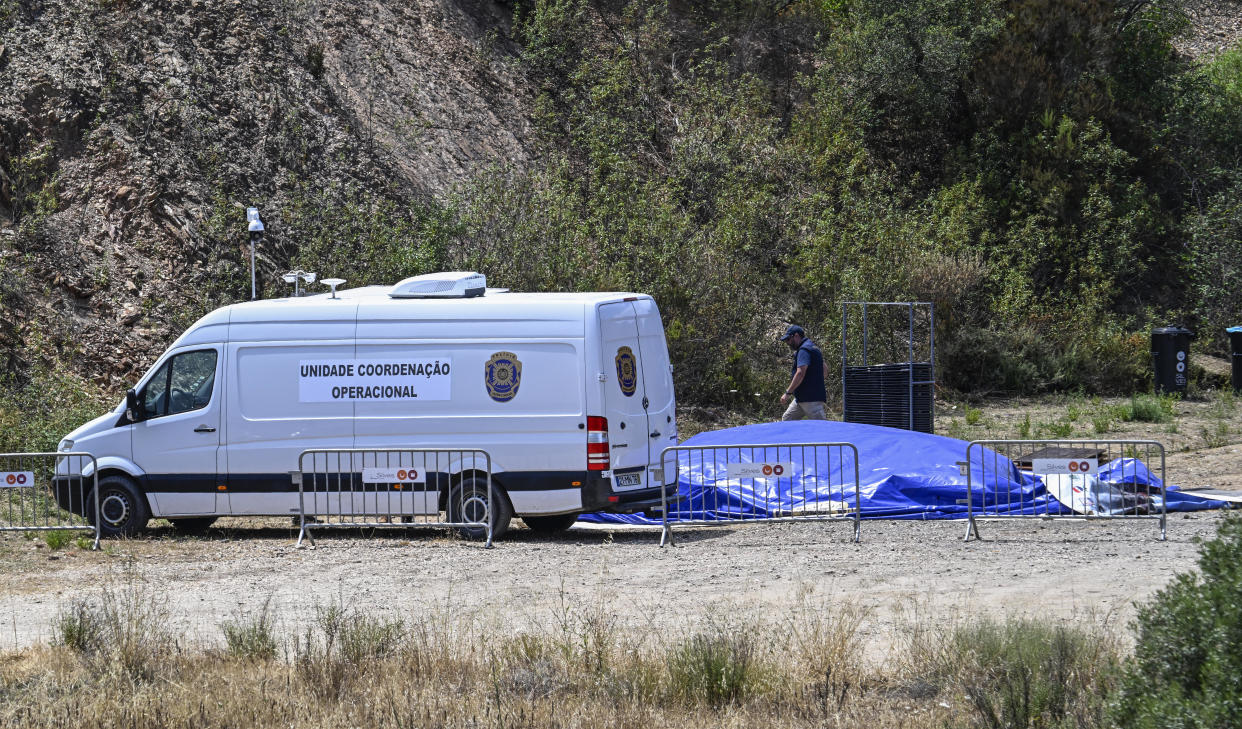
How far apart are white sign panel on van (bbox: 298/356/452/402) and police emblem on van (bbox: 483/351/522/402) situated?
0.42 m

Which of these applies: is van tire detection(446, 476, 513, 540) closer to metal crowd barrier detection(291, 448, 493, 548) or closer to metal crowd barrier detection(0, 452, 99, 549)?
metal crowd barrier detection(291, 448, 493, 548)

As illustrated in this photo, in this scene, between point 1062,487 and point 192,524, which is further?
point 192,524

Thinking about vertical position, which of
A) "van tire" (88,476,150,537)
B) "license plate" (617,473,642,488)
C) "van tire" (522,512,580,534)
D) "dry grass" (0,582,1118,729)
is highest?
"license plate" (617,473,642,488)

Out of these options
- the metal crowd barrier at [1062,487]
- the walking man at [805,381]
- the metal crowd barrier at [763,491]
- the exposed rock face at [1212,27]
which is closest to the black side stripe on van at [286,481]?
the metal crowd barrier at [763,491]

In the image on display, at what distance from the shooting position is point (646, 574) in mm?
9789

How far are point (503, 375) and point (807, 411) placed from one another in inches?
219

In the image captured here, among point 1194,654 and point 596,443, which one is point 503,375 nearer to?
point 596,443

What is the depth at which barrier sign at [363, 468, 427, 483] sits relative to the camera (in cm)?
1155

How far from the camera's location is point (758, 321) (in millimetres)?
23781

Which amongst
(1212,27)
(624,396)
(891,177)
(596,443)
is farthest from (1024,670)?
(1212,27)

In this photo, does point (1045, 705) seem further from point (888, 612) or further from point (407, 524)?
point (407, 524)

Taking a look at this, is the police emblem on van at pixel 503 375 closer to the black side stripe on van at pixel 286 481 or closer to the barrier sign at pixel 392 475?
the black side stripe on van at pixel 286 481

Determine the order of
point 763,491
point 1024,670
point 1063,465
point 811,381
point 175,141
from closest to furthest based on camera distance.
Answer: point 1024,670, point 1063,465, point 763,491, point 811,381, point 175,141

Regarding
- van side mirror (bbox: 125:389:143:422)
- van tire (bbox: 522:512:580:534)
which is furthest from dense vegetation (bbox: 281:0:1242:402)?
van side mirror (bbox: 125:389:143:422)
